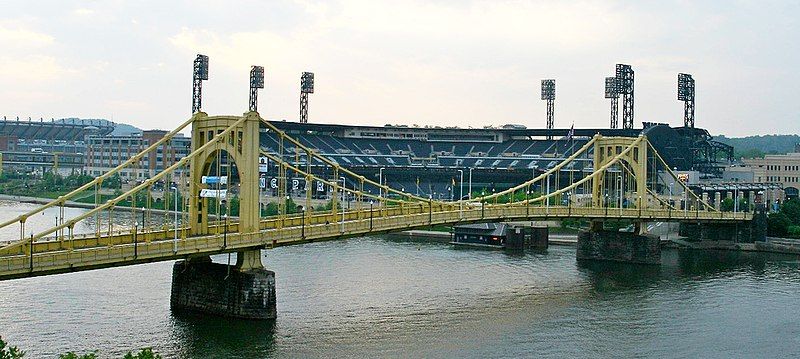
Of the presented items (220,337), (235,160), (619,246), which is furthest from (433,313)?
(619,246)

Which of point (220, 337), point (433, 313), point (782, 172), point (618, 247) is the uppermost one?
point (782, 172)

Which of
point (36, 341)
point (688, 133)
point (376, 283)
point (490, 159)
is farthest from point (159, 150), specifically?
point (36, 341)

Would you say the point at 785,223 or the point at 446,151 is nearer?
the point at 785,223

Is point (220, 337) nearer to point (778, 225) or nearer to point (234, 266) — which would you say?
point (234, 266)

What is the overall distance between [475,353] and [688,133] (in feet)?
336

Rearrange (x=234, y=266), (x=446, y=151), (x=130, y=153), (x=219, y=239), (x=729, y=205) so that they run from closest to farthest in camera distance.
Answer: (x=219, y=239)
(x=234, y=266)
(x=729, y=205)
(x=446, y=151)
(x=130, y=153)

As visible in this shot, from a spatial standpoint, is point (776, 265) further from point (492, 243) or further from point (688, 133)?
point (688, 133)

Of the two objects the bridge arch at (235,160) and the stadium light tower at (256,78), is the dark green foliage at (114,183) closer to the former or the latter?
the stadium light tower at (256,78)

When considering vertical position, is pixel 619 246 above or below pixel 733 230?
below

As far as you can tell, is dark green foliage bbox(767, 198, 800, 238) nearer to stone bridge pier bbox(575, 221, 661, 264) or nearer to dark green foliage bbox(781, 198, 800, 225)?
dark green foliage bbox(781, 198, 800, 225)

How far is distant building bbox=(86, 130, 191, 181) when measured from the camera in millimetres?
164000

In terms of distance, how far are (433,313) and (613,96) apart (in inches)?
4089

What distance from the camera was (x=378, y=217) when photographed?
5709 cm

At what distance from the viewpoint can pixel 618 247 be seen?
263 ft
